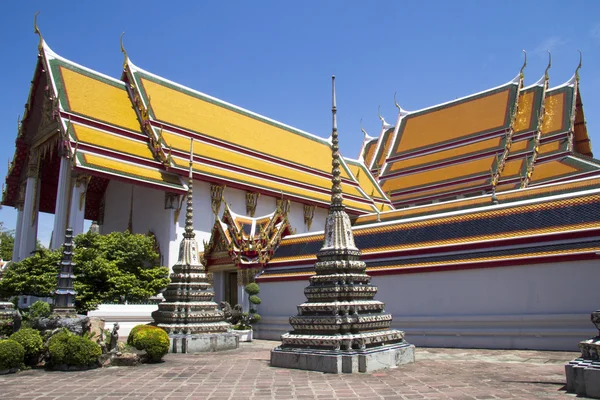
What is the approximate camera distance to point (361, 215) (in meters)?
23.6

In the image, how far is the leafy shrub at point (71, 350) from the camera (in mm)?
6746

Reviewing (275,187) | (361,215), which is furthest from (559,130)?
(275,187)

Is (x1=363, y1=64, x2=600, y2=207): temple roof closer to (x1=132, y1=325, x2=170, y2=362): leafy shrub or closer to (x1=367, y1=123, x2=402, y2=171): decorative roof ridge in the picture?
(x1=367, y1=123, x2=402, y2=171): decorative roof ridge

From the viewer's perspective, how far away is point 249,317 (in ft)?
42.1

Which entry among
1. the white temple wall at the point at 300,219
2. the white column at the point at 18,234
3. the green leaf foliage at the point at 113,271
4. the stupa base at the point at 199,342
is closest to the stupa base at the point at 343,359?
the stupa base at the point at 199,342

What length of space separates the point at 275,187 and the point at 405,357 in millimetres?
14328

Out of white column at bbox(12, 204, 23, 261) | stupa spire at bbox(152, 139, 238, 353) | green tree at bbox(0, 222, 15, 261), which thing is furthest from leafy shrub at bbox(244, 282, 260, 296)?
green tree at bbox(0, 222, 15, 261)

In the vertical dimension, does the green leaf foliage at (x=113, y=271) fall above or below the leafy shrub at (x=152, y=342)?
above

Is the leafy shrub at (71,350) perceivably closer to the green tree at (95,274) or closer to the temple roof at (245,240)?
the green tree at (95,274)

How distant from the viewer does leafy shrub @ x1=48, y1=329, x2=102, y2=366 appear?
266 inches

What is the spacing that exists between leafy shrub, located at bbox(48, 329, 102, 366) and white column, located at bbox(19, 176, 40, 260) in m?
14.1

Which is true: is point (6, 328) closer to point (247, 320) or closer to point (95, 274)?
point (95, 274)

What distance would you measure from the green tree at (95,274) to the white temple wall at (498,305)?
6.46m

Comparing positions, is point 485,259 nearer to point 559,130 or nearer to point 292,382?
point 292,382
